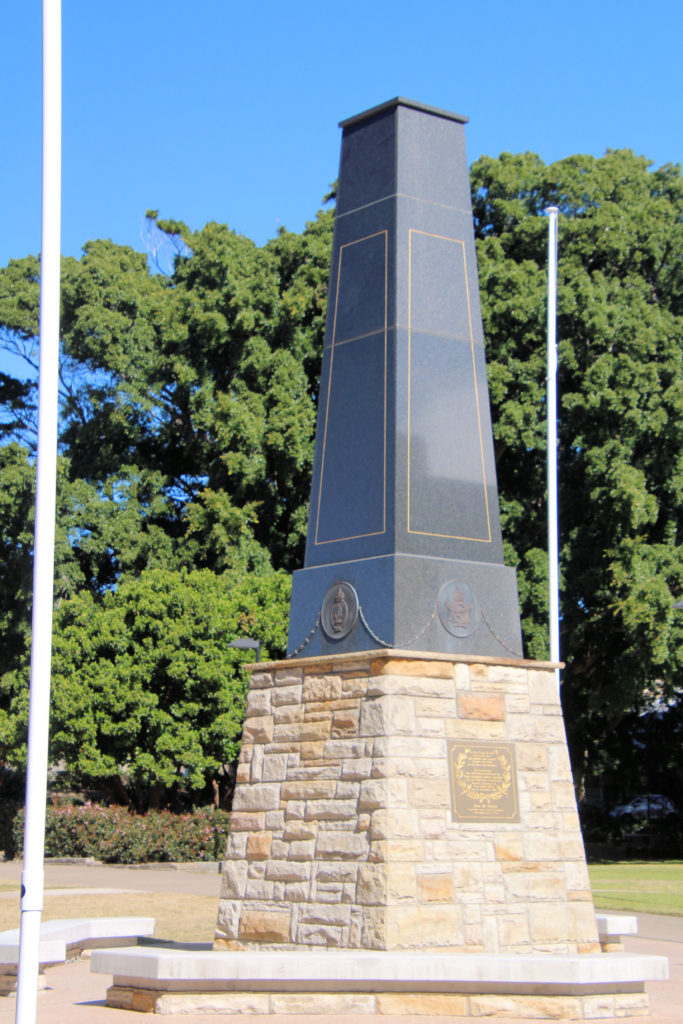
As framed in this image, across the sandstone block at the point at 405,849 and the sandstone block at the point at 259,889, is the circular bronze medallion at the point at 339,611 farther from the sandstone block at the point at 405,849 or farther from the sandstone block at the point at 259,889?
the sandstone block at the point at 259,889

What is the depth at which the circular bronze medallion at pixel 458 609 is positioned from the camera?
30.4ft

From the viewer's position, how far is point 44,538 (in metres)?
6.66

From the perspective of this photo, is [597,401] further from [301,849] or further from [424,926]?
[424,926]

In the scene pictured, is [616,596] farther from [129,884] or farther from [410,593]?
[410,593]

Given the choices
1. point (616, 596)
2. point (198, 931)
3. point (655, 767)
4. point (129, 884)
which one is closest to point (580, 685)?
point (616, 596)

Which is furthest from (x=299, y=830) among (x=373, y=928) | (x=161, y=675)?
(x=161, y=675)

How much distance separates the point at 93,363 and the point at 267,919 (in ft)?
73.5

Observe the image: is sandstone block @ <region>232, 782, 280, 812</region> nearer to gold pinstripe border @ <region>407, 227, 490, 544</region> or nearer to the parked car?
gold pinstripe border @ <region>407, 227, 490, 544</region>

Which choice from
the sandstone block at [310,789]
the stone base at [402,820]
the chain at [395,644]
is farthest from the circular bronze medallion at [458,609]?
the sandstone block at [310,789]

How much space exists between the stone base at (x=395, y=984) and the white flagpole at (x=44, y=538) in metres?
1.65

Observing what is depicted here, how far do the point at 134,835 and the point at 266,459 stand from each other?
26.9ft

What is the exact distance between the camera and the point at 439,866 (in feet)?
27.9

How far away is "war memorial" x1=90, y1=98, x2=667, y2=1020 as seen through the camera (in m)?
7.86

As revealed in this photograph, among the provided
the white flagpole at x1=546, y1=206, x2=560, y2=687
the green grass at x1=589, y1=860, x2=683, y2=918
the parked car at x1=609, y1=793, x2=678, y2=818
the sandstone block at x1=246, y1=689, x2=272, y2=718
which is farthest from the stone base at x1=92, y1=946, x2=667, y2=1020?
the parked car at x1=609, y1=793, x2=678, y2=818
